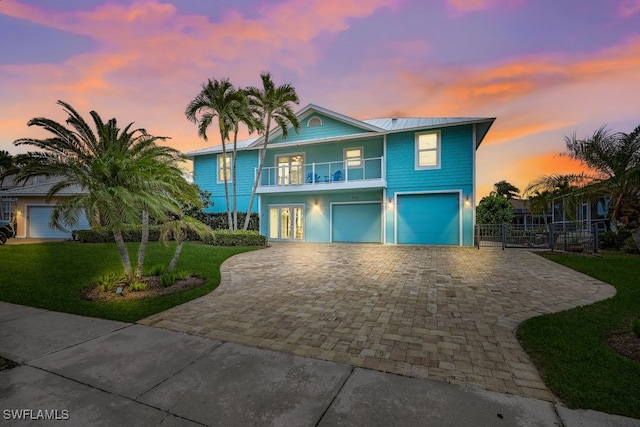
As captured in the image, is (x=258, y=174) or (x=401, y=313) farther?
(x=258, y=174)

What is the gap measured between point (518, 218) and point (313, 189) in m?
32.7

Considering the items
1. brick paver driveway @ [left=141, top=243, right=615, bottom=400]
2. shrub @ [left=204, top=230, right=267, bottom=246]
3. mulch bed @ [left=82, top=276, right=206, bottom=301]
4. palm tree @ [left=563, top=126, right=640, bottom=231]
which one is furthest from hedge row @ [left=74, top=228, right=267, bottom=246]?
palm tree @ [left=563, top=126, right=640, bottom=231]

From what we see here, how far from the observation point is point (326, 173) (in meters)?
17.0

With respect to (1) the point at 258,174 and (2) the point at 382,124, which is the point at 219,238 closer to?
(1) the point at 258,174

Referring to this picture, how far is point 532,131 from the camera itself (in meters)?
16.4

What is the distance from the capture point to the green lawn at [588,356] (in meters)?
2.32

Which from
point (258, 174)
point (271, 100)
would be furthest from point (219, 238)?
point (271, 100)

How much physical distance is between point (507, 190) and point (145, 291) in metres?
46.8

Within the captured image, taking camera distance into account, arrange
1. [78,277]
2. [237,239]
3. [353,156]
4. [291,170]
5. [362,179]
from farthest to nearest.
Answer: [291,170] < [353,156] < [362,179] < [237,239] < [78,277]

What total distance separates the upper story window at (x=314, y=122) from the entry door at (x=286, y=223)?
5118 millimetres

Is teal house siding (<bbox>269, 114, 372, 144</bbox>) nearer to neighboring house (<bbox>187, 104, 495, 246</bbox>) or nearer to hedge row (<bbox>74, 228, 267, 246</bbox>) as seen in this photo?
neighboring house (<bbox>187, 104, 495, 246</bbox>)

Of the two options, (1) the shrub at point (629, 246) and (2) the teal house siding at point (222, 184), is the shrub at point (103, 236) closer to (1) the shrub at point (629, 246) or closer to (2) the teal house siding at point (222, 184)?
(2) the teal house siding at point (222, 184)

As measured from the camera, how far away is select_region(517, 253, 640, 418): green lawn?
232cm

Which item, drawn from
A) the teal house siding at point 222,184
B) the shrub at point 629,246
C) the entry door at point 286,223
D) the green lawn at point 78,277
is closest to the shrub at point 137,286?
the green lawn at point 78,277
